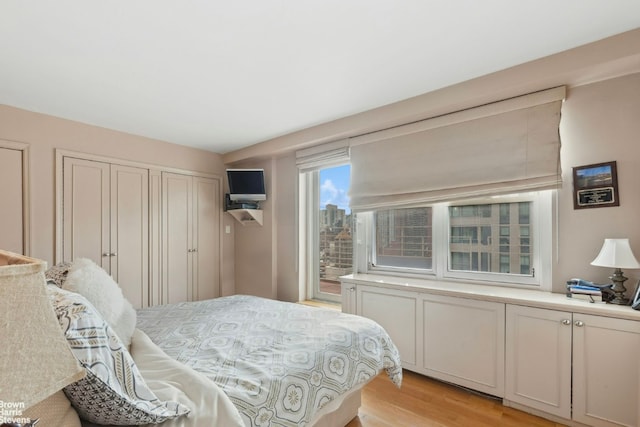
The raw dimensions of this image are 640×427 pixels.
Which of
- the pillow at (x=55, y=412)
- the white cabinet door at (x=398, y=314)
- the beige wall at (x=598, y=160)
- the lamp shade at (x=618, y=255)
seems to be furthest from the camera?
the white cabinet door at (x=398, y=314)

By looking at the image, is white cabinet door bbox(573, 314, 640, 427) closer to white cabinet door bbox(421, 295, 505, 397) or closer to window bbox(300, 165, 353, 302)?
white cabinet door bbox(421, 295, 505, 397)

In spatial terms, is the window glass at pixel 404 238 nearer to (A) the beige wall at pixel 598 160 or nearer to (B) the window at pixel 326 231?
(B) the window at pixel 326 231

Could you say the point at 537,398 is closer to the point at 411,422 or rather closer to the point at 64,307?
the point at 411,422

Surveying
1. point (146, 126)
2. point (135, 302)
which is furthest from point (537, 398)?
point (146, 126)

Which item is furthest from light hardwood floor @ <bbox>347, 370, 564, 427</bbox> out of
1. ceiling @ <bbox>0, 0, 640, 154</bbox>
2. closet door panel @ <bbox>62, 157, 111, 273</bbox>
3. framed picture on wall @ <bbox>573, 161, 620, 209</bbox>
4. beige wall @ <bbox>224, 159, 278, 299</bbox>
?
closet door panel @ <bbox>62, 157, 111, 273</bbox>

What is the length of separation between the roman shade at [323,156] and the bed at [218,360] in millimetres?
1692

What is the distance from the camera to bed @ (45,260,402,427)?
86 centimetres

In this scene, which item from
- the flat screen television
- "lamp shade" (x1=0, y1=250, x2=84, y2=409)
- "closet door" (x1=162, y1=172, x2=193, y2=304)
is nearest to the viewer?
"lamp shade" (x1=0, y1=250, x2=84, y2=409)

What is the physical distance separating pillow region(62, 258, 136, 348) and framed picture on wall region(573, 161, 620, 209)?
298 centimetres

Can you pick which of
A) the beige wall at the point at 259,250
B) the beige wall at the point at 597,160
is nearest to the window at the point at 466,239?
the beige wall at the point at 597,160

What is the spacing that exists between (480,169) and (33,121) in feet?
13.1

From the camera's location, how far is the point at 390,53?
1.93m

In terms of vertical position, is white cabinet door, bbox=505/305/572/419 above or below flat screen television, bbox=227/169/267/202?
below

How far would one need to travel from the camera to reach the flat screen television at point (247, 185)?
3924 millimetres
